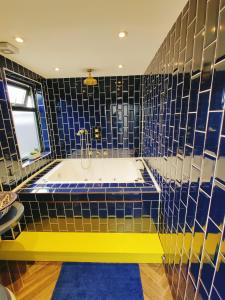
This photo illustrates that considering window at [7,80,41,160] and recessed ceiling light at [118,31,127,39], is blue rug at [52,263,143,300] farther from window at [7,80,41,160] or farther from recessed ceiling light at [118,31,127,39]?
recessed ceiling light at [118,31,127,39]

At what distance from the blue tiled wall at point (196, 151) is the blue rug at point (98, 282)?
0.37m

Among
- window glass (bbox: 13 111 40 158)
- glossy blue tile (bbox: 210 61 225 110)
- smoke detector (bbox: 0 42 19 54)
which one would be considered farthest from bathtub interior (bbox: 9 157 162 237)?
smoke detector (bbox: 0 42 19 54)

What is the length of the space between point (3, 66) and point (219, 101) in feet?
7.45

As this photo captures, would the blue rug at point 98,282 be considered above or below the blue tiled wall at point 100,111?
below

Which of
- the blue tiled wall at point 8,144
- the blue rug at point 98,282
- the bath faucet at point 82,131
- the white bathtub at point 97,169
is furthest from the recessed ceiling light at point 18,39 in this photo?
the blue rug at point 98,282

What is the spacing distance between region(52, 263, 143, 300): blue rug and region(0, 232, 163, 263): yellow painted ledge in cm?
7

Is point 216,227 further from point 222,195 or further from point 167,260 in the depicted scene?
point 167,260

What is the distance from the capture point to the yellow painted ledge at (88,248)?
1658 millimetres

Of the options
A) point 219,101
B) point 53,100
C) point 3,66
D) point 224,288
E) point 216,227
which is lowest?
point 224,288

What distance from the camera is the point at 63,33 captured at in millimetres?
1406

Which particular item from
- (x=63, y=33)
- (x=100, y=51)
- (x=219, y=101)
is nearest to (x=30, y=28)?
(x=63, y=33)

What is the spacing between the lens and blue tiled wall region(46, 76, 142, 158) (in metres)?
2.96

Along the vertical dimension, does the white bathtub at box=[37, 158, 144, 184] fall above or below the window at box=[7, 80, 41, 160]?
below

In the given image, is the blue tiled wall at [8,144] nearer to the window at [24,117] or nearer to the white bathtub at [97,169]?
the window at [24,117]
